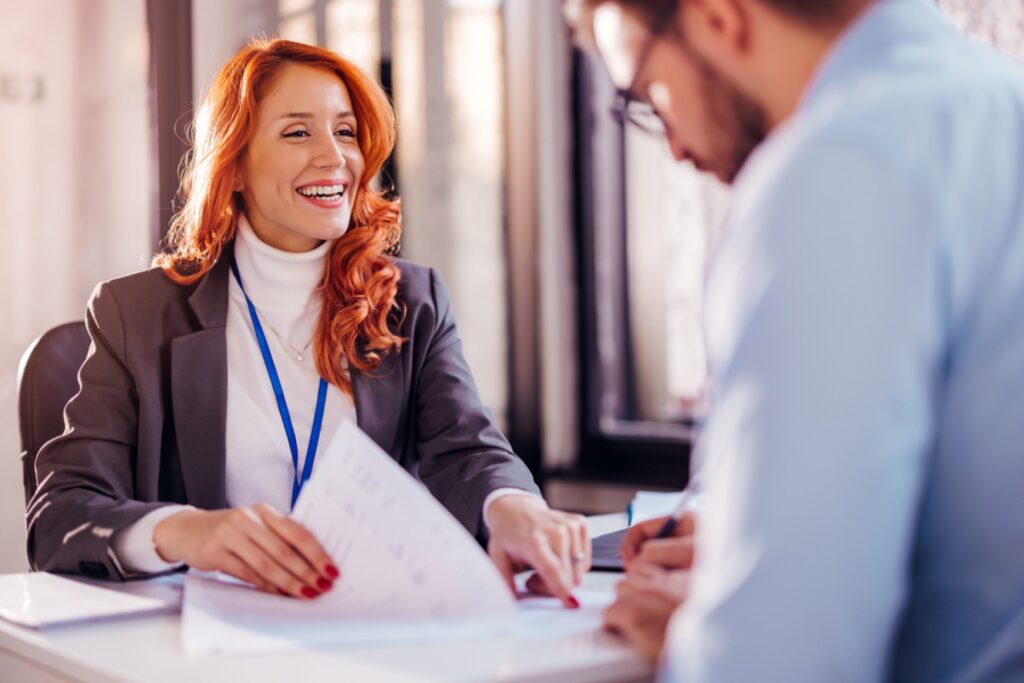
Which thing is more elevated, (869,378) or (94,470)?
(869,378)

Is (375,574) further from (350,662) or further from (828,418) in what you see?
(828,418)

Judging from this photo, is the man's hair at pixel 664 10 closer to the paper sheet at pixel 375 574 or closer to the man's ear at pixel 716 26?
the man's ear at pixel 716 26

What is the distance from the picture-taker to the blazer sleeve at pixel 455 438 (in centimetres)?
161

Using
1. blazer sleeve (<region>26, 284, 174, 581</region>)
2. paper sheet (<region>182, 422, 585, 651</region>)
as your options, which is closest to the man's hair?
paper sheet (<region>182, 422, 585, 651</region>)

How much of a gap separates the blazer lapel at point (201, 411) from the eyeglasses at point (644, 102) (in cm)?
93

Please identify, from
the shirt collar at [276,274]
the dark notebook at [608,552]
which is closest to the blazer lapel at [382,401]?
the shirt collar at [276,274]

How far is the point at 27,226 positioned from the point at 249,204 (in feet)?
5.10

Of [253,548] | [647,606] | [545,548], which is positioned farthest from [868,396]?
[253,548]

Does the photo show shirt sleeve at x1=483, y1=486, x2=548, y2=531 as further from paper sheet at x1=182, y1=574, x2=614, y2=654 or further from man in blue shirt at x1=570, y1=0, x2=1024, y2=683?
man in blue shirt at x1=570, y1=0, x2=1024, y2=683

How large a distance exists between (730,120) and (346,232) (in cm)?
127

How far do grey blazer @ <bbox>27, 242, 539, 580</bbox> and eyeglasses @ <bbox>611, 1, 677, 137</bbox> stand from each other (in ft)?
2.31

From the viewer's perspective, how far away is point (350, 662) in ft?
3.09

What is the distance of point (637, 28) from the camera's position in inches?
34.8

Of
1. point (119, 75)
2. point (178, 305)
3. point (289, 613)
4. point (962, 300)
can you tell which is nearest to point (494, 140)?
point (119, 75)
